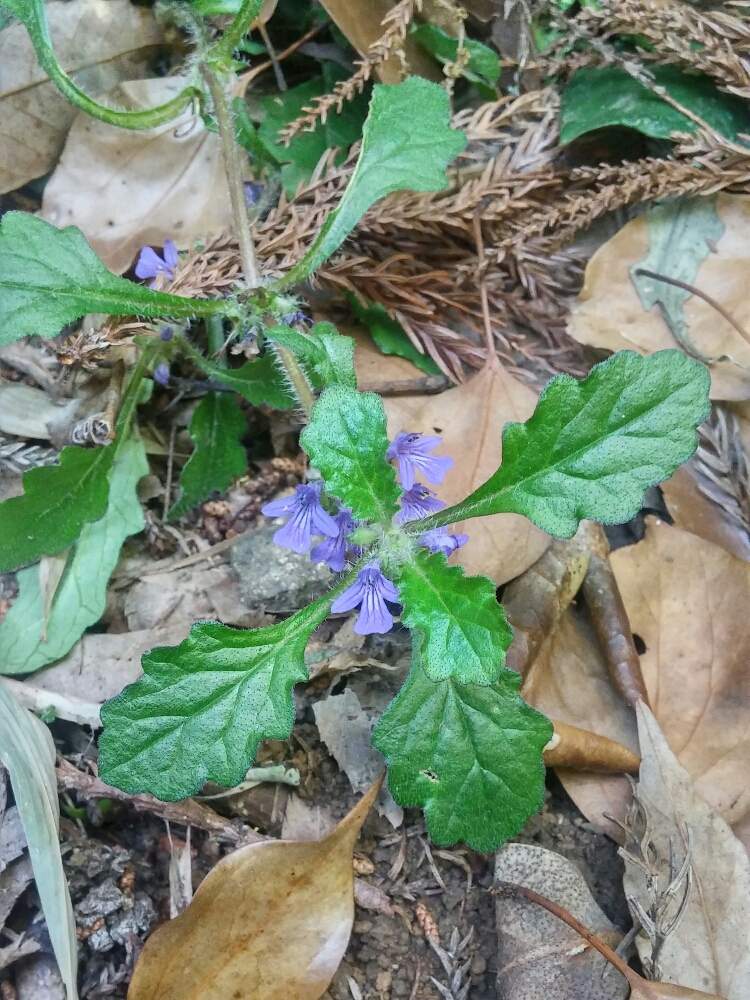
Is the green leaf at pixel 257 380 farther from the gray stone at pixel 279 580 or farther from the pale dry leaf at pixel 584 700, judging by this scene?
the pale dry leaf at pixel 584 700

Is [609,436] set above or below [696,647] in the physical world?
above

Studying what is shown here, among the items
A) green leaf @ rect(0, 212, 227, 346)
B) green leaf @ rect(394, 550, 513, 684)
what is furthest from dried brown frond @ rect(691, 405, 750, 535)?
green leaf @ rect(0, 212, 227, 346)

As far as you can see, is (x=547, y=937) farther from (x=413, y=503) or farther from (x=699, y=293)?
(x=699, y=293)

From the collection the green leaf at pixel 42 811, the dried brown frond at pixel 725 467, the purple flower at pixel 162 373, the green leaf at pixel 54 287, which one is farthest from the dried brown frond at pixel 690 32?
the green leaf at pixel 42 811

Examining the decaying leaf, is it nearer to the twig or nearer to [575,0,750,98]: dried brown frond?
the twig

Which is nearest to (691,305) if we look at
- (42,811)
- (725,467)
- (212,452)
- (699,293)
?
(699,293)

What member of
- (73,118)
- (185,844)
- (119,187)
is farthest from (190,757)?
(73,118)
